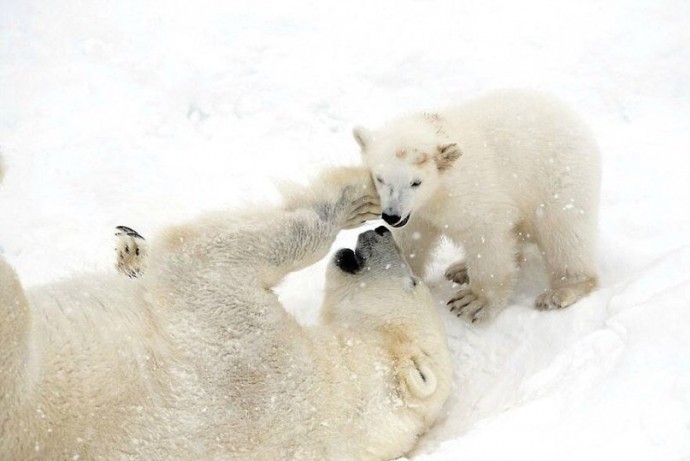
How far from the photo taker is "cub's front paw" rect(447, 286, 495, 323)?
457 cm

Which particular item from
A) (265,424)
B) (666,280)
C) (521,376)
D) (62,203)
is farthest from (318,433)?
(62,203)

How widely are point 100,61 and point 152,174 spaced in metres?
1.67

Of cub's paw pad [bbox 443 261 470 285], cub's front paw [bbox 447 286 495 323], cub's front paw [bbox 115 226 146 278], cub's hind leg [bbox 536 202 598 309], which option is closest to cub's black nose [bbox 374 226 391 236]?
cub's front paw [bbox 447 286 495 323]

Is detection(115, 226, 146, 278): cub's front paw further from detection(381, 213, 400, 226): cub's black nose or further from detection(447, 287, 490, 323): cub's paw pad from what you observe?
detection(447, 287, 490, 323): cub's paw pad

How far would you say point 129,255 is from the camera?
3.75 metres

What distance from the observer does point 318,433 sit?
3.49 m

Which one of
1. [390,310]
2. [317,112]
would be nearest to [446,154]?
[390,310]

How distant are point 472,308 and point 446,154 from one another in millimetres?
941

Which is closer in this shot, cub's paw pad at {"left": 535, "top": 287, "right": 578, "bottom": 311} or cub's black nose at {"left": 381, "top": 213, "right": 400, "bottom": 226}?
cub's black nose at {"left": 381, "top": 213, "right": 400, "bottom": 226}

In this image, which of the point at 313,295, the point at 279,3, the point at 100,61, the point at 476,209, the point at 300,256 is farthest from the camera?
the point at 279,3

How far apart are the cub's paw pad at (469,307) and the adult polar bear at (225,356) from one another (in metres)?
0.45

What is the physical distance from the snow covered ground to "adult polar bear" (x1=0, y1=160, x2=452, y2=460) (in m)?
0.39

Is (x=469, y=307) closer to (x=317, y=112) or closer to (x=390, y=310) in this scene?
(x=390, y=310)

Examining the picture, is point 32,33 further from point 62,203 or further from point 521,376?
point 521,376
